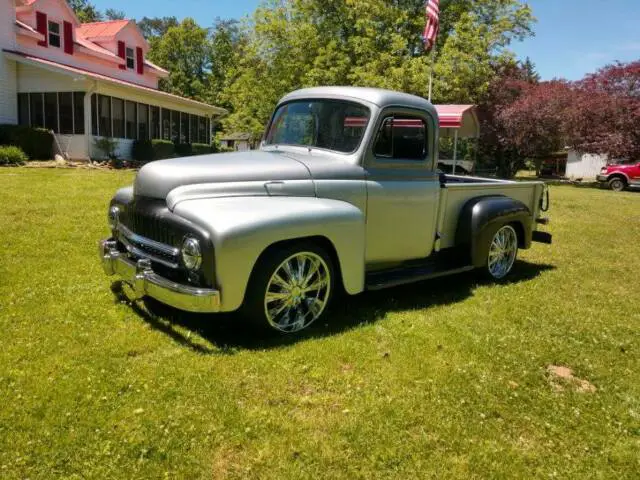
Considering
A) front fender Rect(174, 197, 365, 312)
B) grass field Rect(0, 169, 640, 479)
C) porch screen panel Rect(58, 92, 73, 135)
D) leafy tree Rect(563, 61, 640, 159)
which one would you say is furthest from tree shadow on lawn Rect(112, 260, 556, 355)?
leafy tree Rect(563, 61, 640, 159)

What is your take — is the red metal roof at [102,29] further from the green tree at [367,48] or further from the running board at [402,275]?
the running board at [402,275]

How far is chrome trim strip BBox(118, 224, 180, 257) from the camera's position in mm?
3962

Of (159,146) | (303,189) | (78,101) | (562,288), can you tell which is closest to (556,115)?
(159,146)

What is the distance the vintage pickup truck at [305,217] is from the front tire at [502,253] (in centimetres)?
21

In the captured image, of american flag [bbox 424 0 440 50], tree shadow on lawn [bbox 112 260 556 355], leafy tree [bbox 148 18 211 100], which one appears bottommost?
tree shadow on lawn [bbox 112 260 556 355]

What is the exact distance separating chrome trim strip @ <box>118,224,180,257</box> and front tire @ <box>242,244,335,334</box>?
0.61 meters

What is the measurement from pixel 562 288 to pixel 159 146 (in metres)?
21.2

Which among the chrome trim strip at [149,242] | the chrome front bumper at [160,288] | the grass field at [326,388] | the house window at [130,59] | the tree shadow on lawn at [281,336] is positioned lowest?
the grass field at [326,388]

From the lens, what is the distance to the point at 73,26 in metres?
24.4

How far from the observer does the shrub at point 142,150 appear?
77.3 feet

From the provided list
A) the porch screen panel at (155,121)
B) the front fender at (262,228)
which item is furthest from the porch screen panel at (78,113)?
the front fender at (262,228)

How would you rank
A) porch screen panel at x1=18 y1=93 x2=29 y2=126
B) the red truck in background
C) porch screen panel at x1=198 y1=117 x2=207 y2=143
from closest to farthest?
porch screen panel at x1=18 y1=93 x2=29 y2=126 → the red truck in background → porch screen panel at x1=198 y1=117 x2=207 y2=143

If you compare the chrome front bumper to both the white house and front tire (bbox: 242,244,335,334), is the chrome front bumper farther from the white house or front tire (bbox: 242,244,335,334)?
the white house

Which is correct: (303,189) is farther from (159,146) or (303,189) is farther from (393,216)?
(159,146)
